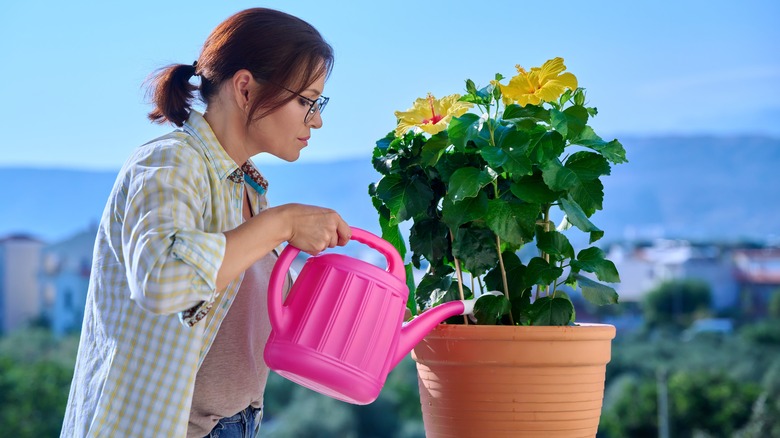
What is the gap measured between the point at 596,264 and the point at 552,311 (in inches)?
3.5

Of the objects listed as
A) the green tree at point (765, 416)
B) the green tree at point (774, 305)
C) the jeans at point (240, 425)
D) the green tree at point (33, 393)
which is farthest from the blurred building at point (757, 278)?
the jeans at point (240, 425)

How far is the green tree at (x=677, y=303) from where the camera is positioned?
69.8 ft

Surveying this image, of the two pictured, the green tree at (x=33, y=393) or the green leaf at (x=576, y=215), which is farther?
the green tree at (x=33, y=393)

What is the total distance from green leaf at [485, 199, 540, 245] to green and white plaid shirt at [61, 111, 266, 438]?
1.04ft

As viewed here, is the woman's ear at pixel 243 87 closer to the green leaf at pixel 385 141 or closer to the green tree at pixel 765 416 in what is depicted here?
the green leaf at pixel 385 141

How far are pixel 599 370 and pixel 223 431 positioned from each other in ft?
1.56

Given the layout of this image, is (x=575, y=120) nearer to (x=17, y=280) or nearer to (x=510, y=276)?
(x=510, y=276)

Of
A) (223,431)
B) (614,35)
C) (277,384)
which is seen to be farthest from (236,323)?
(614,35)

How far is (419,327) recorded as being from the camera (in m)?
1.04

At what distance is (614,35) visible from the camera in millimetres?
36062

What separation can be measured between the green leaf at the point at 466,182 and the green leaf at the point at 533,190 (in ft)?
0.15

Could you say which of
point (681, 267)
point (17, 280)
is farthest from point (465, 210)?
point (681, 267)

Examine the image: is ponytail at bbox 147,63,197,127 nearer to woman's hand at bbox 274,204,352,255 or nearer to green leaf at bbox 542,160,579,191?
woman's hand at bbox 274,204,352,255

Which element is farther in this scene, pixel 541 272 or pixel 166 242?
pixel 541 272
